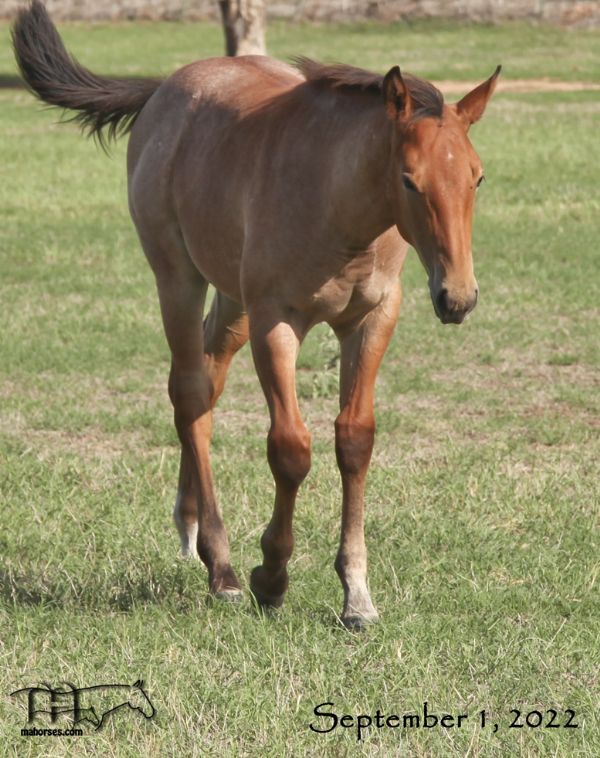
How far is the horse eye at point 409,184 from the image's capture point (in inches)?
165

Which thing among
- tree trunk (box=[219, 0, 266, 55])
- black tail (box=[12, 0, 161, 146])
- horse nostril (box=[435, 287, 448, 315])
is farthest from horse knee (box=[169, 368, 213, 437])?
tree trunk (box=[219, 0, 266, 55])

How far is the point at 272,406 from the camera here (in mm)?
4840

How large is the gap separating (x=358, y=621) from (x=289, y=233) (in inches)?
52.1

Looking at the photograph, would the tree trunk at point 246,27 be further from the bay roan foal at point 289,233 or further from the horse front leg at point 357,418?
the horse front leg at point 357,418

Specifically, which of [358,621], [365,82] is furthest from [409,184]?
[358,621]

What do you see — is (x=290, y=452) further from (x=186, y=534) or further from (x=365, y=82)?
(x=365, y=82)

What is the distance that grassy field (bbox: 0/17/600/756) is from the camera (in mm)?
4137

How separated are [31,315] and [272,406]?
577 cm

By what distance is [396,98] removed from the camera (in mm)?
4309

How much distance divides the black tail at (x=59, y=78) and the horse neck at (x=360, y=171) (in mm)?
1921

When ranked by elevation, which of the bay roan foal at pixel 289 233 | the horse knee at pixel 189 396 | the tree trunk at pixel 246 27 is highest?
the bay roan foal at pixel 289 233

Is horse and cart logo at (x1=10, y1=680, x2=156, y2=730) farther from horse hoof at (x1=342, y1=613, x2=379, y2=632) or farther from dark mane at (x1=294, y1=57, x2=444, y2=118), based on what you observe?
dark mane at (x1=294, y1=57, x2=444, y2=118)

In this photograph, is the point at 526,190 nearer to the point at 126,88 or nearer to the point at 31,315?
the point at 31,315

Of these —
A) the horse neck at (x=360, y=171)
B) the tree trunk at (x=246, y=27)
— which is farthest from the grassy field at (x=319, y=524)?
the tree trunk at (x=246, y=27)
